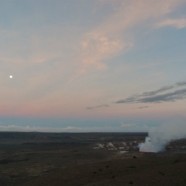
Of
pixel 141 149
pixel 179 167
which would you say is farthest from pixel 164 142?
pixel 179 167

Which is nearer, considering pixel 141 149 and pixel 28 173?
pixel 28 173

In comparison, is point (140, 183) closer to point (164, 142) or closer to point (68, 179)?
point (68, 179)

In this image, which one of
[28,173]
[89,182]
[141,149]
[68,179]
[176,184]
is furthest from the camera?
[141,149]

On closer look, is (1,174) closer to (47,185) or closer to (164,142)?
(47,185)

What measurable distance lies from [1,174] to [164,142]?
201 feet

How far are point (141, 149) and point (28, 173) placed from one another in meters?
49.3

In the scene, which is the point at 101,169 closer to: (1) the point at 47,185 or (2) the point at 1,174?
(1) the point at 47,185

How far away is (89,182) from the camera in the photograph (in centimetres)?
4603

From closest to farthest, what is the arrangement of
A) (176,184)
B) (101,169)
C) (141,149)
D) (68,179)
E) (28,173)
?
(176,184), (68,179), (101,169), (28,173), (141,149)

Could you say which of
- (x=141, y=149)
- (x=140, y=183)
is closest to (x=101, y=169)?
(x=140, y=183)

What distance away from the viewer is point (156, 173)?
46688mm

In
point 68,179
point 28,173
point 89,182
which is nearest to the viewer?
point 89,182

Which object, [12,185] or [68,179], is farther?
[12,185]

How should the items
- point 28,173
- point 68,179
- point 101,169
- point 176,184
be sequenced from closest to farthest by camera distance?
point 176,184 < point 68,179 < point 101,169 < point 28,173
